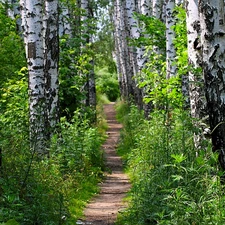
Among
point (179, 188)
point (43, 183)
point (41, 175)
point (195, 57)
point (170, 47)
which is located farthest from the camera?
point (170, 47)

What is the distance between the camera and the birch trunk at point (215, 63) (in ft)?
19.8

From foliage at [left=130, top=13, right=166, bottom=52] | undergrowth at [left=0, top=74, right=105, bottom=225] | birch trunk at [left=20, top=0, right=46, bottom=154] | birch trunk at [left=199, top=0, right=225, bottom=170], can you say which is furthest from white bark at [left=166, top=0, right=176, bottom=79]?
birch trunk at [left=199, top=0, right=225, bottom=170]

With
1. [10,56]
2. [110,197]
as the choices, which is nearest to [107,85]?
[10,56]

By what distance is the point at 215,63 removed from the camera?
609 cm

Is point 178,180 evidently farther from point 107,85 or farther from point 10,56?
point 107,85

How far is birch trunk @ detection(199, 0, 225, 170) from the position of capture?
19.8ft

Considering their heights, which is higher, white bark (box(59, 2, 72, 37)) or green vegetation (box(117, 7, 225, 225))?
white bark (box(59, 2, 72, 37))

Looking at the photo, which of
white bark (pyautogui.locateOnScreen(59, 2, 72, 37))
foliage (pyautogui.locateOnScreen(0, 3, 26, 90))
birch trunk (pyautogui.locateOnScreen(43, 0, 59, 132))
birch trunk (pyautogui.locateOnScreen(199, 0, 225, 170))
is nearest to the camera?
birch trunk (pyautogui.locateOnScreen(199, 0, 225, 170))

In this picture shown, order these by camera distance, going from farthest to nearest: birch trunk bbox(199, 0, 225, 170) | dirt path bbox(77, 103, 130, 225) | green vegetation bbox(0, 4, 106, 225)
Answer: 1. dirt path bbox(77, 103, 130, 225)
2. green vegetation bbox(0, 4, 106, 225)
3. birch trunk bbox(199, 0, 225, 170)

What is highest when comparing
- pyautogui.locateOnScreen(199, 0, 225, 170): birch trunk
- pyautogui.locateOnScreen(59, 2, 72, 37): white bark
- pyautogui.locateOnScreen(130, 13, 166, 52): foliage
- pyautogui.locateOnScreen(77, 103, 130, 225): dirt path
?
pyautogui.locateOnScreen(59, 2, 72, 37): white bark

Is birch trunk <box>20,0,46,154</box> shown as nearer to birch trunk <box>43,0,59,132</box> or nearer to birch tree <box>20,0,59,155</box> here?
birch tree <box>20,0,59,155</box>

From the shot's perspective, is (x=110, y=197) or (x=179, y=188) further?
(x=110, y=197)

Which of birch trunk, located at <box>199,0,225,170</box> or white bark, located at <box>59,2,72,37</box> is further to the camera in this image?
white bark, located at <box>59,2,72,37</box>

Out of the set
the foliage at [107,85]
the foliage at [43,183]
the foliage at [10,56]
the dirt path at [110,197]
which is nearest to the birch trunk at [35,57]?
the foliage at [43,183]
